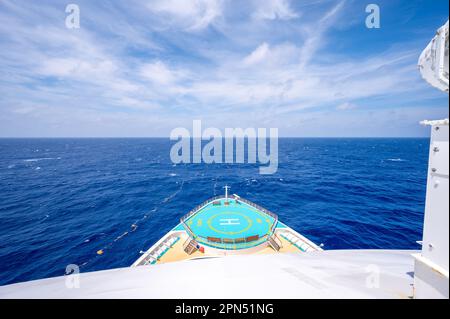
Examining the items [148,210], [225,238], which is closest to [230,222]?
[225,238]

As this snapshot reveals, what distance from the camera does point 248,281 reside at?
470cm

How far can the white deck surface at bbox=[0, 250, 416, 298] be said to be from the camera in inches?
169

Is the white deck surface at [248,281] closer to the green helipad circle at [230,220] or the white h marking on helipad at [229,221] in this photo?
the green helipad circle at [230,220]

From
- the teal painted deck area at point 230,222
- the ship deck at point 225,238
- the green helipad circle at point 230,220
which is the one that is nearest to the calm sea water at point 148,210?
the ship deck at point 225,238

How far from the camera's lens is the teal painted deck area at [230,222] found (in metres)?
23.9

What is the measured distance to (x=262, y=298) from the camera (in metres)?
4.15

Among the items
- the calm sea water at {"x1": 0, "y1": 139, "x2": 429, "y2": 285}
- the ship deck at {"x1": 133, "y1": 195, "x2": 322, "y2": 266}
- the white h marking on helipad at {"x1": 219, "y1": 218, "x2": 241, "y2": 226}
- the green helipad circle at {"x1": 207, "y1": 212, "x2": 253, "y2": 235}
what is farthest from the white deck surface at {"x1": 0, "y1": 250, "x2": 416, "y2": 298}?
the calm sea water at {"x1": 0, "y1": 139, "x2": 429, "y2": 285}

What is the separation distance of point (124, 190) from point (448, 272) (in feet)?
221

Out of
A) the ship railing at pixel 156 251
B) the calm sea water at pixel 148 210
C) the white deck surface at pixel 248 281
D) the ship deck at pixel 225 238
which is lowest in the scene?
the calm sea water at pixel 148 210

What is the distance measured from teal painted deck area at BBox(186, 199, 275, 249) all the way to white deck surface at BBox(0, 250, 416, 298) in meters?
17.1

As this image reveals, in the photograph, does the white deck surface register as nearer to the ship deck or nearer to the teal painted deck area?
the ship deck

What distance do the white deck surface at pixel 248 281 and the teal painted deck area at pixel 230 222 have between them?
Answer: 1707 centimetres
